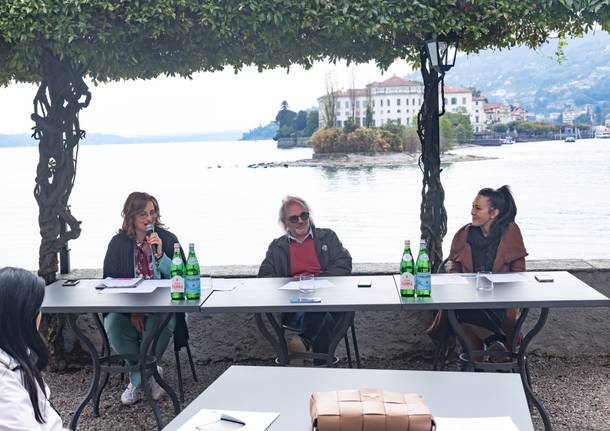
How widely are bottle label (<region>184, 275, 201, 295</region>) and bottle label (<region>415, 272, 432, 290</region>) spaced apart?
1204 millimetres

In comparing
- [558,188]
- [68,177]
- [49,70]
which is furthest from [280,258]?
[558,188]

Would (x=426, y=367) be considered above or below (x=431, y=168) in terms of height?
below

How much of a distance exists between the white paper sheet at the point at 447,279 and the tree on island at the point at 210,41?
35.3 inches

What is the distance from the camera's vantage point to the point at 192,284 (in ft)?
13.9

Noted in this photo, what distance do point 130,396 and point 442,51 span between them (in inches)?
121

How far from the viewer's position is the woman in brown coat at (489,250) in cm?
476

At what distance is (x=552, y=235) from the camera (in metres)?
15.2

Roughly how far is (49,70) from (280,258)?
7.11 ft

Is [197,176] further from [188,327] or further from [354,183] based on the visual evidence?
[188,327]

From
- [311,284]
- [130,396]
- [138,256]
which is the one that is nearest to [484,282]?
[311,284]

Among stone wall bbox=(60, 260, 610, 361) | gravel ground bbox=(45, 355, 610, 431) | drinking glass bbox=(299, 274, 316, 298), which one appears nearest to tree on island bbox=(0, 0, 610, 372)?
stone wall bbox=(60, 260, 610, 361)

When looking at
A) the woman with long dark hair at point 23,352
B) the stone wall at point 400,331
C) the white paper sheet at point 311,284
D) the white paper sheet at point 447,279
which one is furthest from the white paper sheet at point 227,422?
the stone wall at point 400,331

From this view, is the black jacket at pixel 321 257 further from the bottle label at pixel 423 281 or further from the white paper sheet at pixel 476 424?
the white paper sheet at pixel 476 424

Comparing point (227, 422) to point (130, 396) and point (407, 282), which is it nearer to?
point (407, 282)
